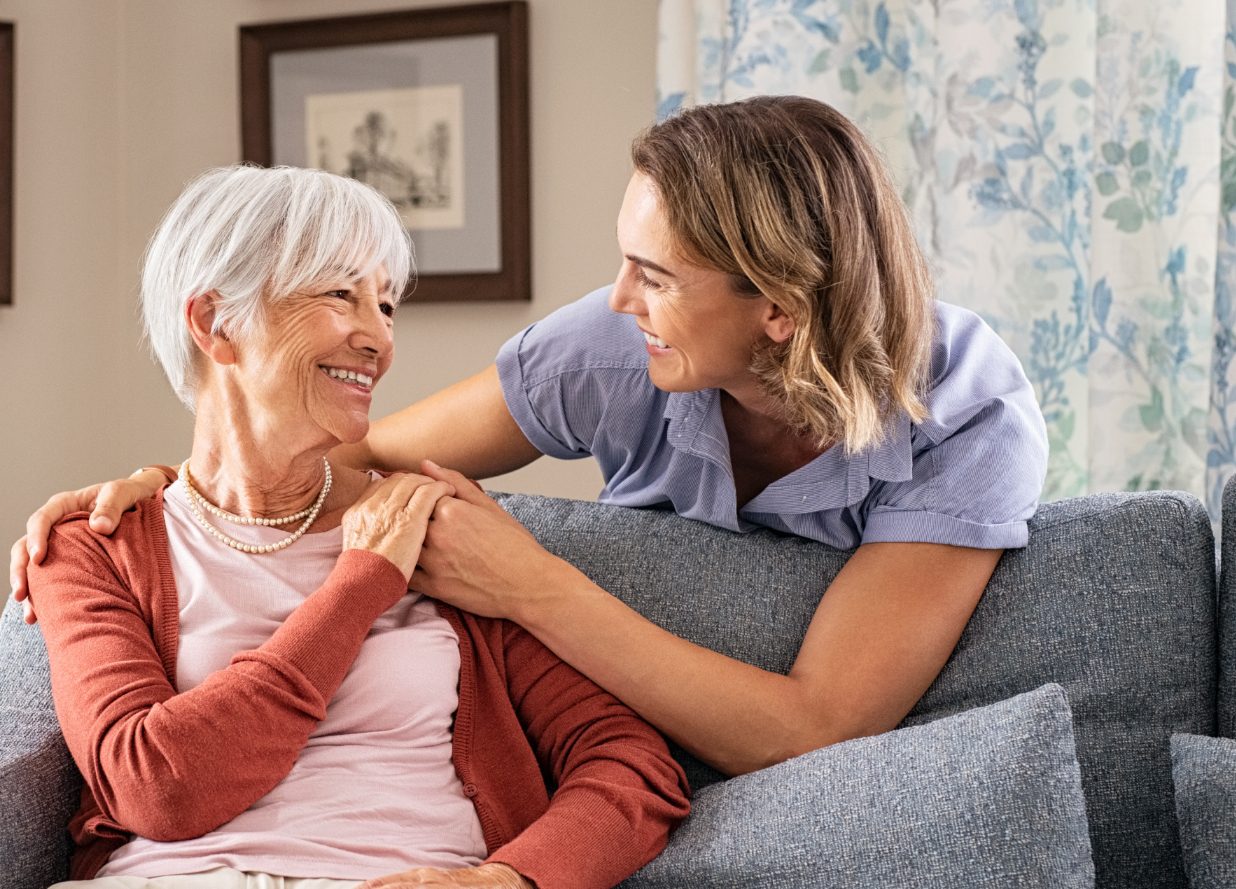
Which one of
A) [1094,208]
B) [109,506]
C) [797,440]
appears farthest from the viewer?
[1094,208]

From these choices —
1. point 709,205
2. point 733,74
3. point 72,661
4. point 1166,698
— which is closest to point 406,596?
point 72,661

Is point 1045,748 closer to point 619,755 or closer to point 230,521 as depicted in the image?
point 619,755

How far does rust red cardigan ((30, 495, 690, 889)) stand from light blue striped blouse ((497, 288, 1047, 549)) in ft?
1.09

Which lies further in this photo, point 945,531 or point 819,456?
point 819,456

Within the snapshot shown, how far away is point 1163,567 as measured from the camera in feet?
4.91

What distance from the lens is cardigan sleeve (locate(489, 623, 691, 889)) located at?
4.16 feet

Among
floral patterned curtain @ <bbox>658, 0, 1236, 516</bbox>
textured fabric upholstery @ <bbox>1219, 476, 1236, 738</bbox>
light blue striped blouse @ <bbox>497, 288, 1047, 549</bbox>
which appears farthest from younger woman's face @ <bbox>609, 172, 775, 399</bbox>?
floral patterned curtain @ <bbox>658, 0, 1236, 516</bbox>

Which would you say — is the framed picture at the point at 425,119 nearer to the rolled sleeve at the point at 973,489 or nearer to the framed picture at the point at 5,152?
the framed picture at the point at 5,152

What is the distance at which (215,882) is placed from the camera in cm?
123

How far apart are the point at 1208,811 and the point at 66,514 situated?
1243mm

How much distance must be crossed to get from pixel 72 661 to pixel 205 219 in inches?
19.3

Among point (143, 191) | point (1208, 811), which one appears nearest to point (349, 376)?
point (1208, 811)

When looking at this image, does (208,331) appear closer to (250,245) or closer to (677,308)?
(250,245)

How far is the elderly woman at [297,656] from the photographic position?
1.25 m
